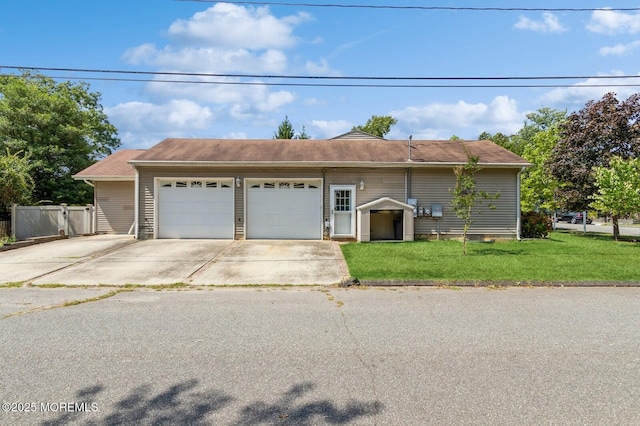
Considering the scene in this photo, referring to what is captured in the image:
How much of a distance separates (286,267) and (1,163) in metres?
10.5

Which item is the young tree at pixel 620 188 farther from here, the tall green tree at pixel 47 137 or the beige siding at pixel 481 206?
the tall green tree at pixel 47 137

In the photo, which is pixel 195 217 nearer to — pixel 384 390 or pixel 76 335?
pixel 76 335

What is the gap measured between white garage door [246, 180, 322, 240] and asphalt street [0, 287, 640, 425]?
7.77 meters

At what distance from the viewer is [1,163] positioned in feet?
39.6

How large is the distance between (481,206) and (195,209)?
1072 cm

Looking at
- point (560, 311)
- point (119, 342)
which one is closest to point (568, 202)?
point (560, 311)

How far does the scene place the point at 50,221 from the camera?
13.6 meters

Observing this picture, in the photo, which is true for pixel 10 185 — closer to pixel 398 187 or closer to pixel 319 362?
pixel 398 187

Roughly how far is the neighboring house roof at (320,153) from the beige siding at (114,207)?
2.42m

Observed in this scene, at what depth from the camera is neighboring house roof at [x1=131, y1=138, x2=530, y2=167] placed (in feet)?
44.1

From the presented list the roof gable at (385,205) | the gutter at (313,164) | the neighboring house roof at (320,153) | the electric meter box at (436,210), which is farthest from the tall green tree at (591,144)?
the roof gable at (385,205)

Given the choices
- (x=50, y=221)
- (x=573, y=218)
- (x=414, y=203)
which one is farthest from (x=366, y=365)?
(x=573, y=218)

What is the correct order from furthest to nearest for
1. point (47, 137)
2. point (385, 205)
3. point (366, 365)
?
point (47, 137) → point (385, 205) → point (366, 365)

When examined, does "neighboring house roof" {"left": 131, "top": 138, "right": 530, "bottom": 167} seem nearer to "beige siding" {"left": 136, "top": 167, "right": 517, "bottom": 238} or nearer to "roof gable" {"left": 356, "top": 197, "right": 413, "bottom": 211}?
"beige siding" {"left": 136, "top": 167, "right": 517, "bottom": 238}
